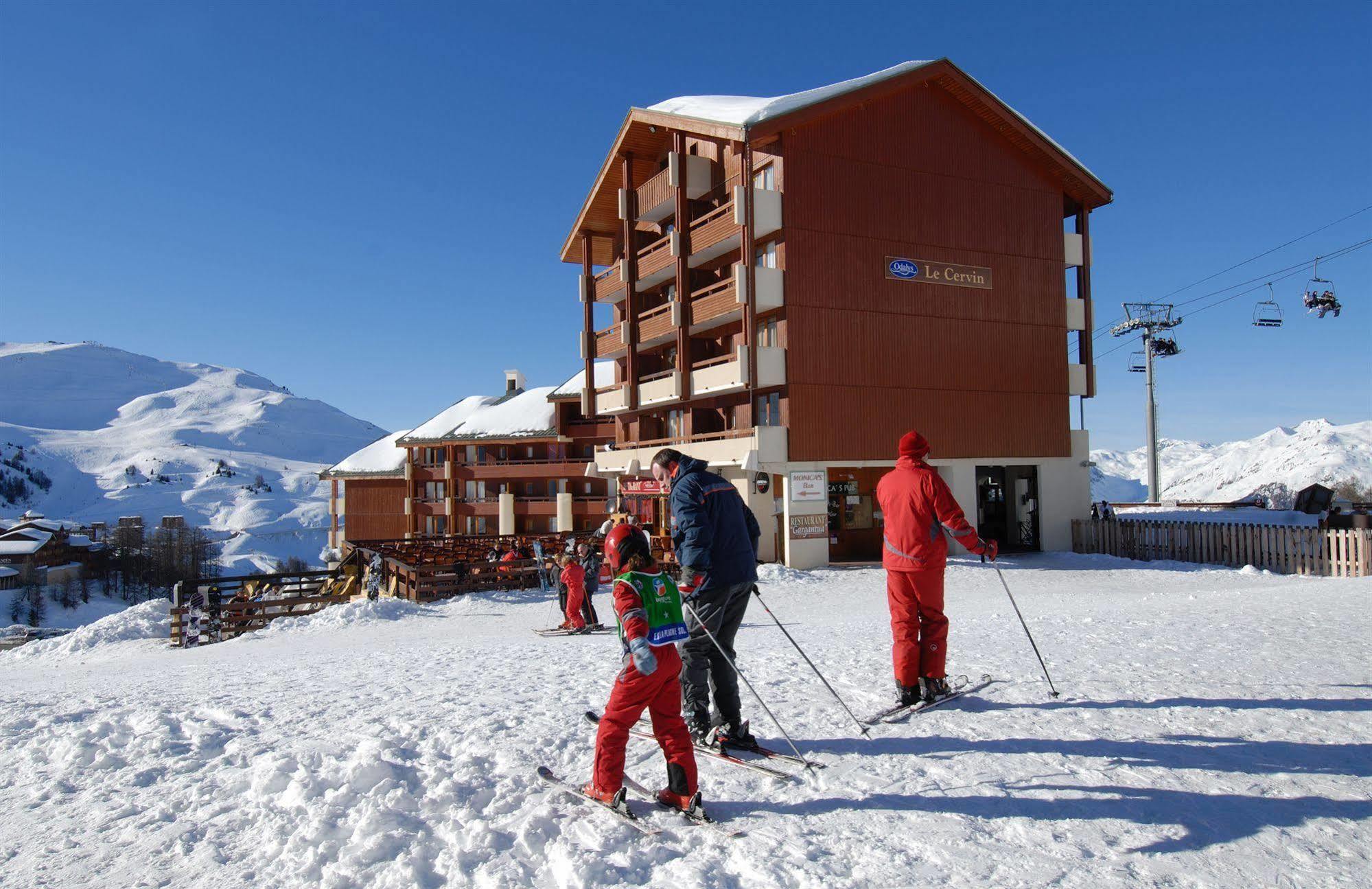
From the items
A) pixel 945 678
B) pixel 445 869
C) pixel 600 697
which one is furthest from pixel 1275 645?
pixel 445 869

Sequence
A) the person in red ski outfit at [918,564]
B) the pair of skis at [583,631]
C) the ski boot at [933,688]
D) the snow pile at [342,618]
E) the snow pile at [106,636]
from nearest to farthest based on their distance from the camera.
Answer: the person in red ski outfit at [918,564] → the ski boot at [933,688] → the pair of skis at [583,631] → the snow pile at [342,618] → the snow pile at [106,636]

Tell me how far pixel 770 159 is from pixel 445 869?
77.1ft

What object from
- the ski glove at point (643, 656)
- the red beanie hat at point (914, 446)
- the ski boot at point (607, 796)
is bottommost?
the ski boot at point (607, 796)

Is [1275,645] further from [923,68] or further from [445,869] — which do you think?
[923,68]

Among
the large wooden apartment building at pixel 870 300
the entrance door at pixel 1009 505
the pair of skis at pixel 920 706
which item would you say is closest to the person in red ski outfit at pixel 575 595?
the pair of skis at pixel 920 706

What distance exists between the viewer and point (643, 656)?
4.36m

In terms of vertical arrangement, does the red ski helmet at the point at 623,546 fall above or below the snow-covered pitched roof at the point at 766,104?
below

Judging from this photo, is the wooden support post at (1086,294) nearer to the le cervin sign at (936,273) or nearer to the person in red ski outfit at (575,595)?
the le cervin sign at (936,273)

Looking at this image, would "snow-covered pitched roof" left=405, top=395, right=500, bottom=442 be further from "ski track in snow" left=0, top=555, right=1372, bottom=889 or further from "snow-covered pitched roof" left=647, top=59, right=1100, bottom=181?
"ski track in snow" left=0, top=555, right=1372, bottom=889

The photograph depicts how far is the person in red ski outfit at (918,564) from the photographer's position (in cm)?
612

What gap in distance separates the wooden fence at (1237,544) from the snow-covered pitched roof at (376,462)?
42.3 m

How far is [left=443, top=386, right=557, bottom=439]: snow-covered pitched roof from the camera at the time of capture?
49.9 m

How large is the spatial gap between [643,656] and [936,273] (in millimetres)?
23548

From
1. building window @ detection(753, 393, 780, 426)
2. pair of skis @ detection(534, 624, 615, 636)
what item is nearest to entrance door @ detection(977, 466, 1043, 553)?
building window @ detection(753, 393, 780, 426)
